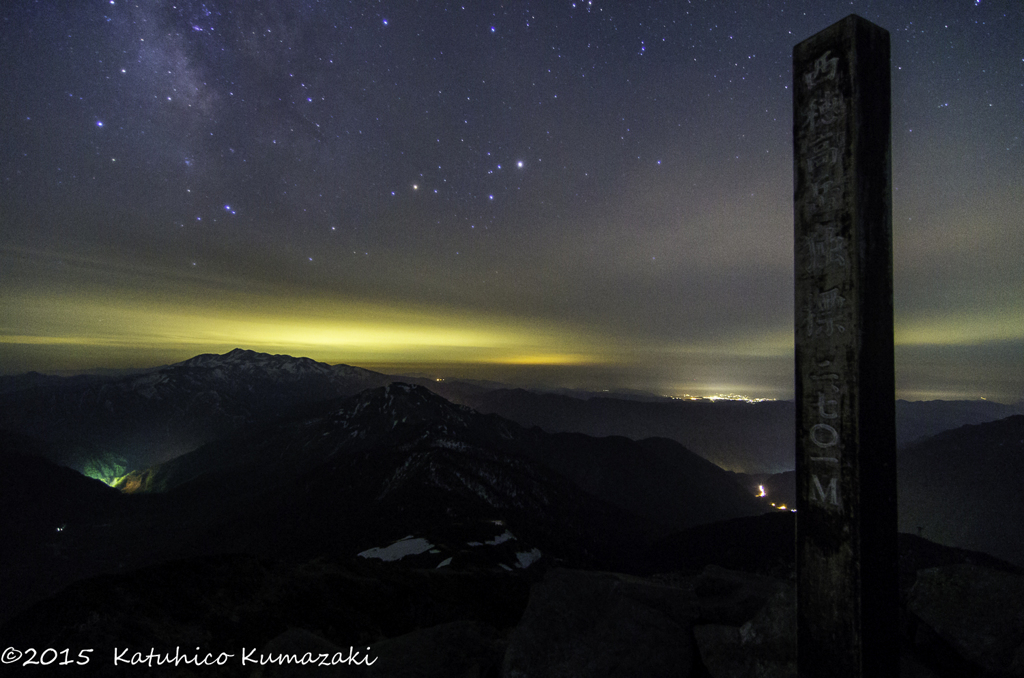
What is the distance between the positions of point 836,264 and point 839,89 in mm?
2639

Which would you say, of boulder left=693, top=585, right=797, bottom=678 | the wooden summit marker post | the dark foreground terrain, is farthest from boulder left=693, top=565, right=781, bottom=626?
the wooden summit marker post

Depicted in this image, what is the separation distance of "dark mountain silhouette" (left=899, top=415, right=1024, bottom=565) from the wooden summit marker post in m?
214

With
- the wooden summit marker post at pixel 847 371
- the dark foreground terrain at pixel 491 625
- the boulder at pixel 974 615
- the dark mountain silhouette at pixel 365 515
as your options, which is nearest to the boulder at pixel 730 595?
the dark foreground terrain at pixel 491 625

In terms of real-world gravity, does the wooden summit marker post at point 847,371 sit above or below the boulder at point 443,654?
above

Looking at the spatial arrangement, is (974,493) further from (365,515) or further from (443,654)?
(443,654)

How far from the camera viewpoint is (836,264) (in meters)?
6.00

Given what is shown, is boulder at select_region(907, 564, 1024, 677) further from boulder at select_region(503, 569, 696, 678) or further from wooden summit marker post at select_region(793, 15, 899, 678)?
boulder at select_region(503, 569, 696, 678)

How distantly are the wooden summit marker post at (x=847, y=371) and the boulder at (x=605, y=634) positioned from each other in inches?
98.8

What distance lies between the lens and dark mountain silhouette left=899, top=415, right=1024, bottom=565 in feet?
491

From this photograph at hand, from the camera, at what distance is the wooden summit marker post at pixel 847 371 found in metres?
5.73

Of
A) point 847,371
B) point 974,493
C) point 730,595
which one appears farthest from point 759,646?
point 974,493

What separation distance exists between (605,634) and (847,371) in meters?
6.74

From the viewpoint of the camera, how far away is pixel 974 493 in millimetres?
168625

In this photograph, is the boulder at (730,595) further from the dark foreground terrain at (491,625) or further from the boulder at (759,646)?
the boulder at (759,646)
